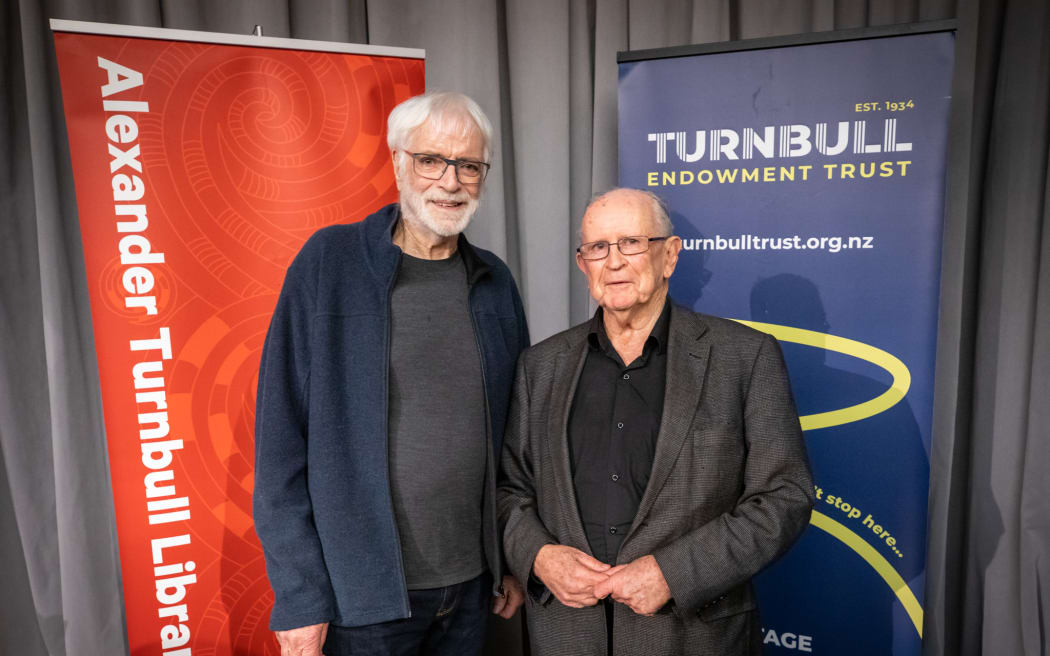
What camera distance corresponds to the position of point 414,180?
152cm

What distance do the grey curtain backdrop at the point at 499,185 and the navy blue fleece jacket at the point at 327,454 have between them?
135 centimetres

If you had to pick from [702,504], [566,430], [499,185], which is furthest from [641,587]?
[499,185]

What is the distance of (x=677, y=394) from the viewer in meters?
1.34

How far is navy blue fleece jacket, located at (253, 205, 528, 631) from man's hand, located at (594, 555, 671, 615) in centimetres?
49

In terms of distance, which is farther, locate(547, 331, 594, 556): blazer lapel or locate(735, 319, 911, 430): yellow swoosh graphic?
locate(735, 319, 911, 430): yellow swoosh graphic

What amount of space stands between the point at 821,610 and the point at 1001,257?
1510mm

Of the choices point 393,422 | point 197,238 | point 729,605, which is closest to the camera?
point 729,605

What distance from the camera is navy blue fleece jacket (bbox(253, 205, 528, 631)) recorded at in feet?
4.48

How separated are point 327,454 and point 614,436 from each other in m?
0.65

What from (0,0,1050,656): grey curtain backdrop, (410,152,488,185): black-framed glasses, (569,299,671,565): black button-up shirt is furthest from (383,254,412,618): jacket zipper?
(0,0,1050,656): grey curtain backdrop

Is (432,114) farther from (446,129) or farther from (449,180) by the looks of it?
(449,180)

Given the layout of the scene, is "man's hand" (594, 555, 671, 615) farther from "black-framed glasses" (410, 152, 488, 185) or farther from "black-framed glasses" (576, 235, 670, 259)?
"black-framed glasses" (410, 152, 488, 185)

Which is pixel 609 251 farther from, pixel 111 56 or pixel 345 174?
pixel 111 56

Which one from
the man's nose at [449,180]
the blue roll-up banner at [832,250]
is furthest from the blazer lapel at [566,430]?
the blue roll-up banner at [832,250]
